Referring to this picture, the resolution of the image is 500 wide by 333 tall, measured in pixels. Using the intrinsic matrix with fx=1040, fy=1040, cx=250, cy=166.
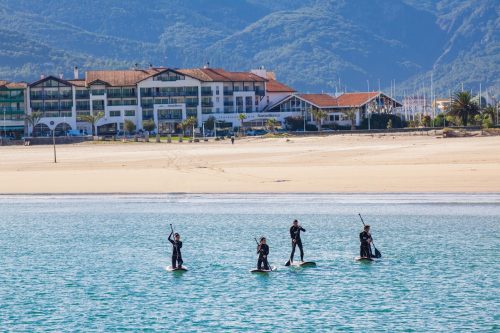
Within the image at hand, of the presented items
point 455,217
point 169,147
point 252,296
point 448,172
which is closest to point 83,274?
point 252,296

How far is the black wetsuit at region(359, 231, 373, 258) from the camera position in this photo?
1373 inches

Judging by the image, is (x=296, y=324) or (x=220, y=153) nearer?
(x=296, y=324)

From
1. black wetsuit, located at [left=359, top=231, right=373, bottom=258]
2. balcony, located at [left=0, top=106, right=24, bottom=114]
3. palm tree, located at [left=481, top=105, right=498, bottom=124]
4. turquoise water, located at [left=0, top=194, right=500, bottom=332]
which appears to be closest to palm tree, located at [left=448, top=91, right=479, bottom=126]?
palm tree, located at [left=481, top=105, right=498, bottom=124]

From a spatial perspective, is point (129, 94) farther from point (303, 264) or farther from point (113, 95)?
point (303, 264)

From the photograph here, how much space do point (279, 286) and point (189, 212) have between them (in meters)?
18.9

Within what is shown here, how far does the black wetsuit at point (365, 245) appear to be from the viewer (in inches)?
1373

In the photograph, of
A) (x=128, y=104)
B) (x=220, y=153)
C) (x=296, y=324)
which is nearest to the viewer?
(x=296, y=324)

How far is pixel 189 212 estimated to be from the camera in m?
50.8

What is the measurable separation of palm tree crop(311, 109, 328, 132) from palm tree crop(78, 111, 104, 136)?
2802 cm

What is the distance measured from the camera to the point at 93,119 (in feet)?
439

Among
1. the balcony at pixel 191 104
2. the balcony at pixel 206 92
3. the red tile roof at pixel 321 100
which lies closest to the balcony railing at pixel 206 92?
the balcony at pixel 206 92

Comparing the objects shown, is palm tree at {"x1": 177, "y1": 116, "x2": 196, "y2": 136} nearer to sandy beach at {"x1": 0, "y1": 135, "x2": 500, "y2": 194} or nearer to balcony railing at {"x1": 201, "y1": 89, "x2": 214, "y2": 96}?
balcony railing at {"x1": 201, "y1": 89, "x2": 214, "y2": 96}

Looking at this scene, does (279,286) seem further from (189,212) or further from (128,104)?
(128,104)

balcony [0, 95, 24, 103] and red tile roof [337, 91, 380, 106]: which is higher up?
balcony [0, 95, 24, 103]
